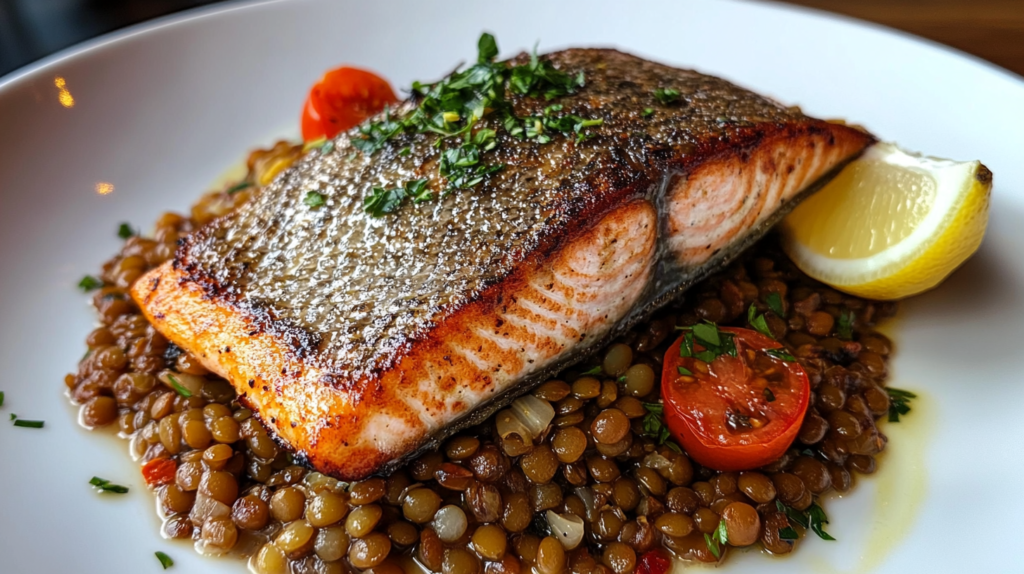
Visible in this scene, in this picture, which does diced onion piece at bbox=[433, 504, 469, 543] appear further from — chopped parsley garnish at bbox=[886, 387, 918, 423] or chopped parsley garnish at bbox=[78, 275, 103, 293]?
chopped parsley garnish at bbox=[78, 275, 103, 293]

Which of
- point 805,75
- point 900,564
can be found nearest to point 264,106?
point 805,75

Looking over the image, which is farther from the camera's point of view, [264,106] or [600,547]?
[264,106]

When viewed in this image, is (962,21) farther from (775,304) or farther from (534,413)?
(534,413)

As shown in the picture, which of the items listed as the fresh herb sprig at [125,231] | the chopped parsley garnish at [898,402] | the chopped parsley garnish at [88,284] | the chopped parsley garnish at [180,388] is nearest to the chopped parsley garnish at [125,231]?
the fresh herb sprig at [125,231]

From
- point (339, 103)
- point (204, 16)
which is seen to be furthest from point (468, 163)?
point (204, 16)

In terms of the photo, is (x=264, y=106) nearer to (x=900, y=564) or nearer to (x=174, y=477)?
(x=174, y=477)

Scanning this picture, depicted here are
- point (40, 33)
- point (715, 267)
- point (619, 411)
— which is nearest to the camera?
point (619, 411)
